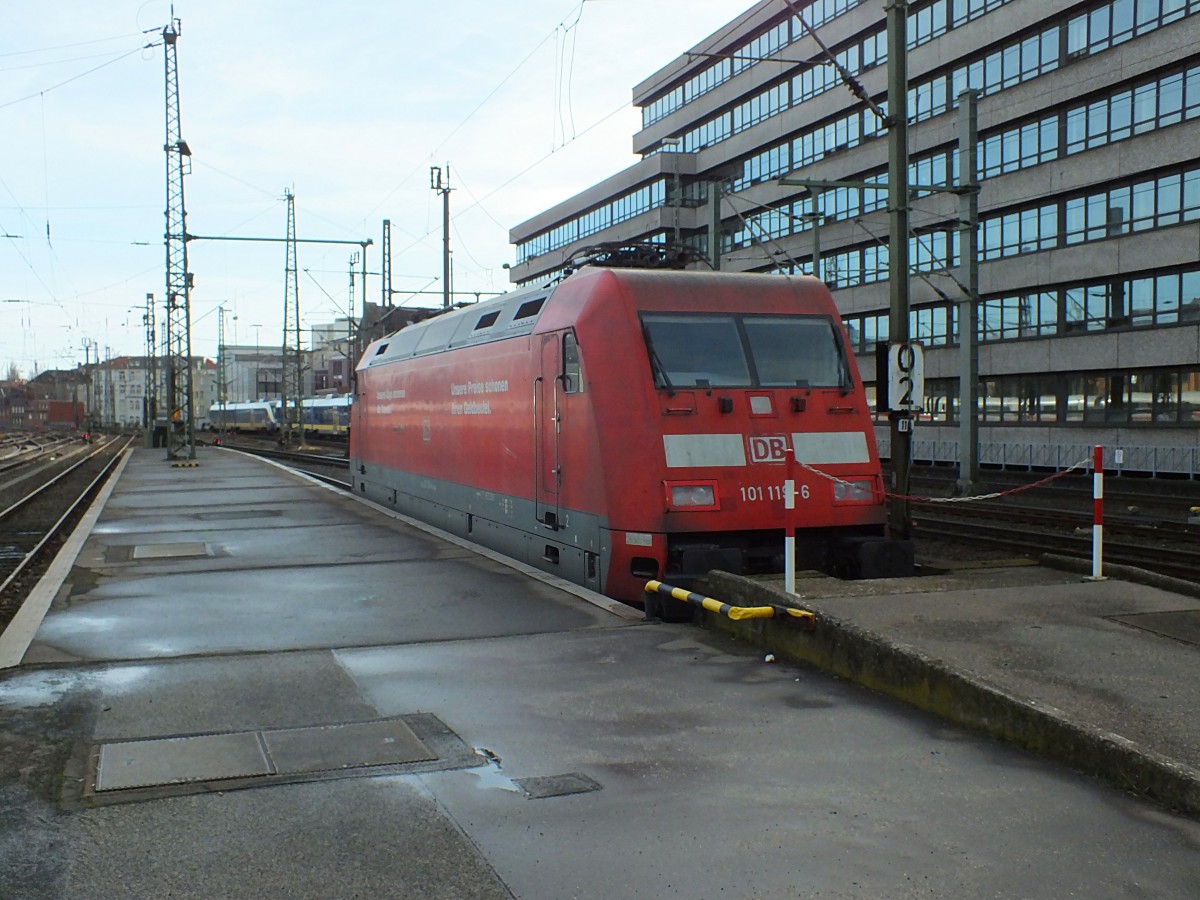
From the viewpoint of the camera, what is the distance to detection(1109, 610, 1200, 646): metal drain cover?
281 inches

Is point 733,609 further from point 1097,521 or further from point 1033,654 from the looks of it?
point 1097,521

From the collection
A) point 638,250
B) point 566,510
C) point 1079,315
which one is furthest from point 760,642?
point 1079,315

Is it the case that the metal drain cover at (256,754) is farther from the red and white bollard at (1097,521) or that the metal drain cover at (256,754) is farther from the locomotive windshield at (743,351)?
the red and white bollard at (1097,521)

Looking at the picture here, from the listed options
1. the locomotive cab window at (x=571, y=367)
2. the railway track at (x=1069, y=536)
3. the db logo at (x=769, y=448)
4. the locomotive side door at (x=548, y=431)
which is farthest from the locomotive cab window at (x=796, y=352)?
the railway track at (x=1069, y=536)

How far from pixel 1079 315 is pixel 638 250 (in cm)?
2986

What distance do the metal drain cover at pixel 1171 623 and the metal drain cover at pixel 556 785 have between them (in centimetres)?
399

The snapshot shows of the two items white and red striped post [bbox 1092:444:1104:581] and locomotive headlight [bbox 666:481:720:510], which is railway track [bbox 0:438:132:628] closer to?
locomotive headlight [bbox 666:481:720:510]

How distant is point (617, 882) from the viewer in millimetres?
4117

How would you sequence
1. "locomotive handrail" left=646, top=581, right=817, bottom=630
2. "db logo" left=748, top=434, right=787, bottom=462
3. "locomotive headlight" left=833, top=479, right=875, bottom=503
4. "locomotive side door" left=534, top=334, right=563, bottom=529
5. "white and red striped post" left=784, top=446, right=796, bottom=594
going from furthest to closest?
"locomotive side door" left=534, top=334, right=563, bottom=529 → "locomotive headlight" left=833, top=479, right=875, bottom=503 → "db logo" left=748, top=434, right=787, bottom=462 → "white and red striped post" left=784, top=446, right=796, bottom=594 → "locomotive handrail" left=646, top=581, right=817, bottom=630

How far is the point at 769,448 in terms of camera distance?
10.1 m

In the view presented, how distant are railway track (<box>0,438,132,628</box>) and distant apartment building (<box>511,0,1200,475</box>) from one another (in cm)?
1272

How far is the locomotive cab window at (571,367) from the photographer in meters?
10.5

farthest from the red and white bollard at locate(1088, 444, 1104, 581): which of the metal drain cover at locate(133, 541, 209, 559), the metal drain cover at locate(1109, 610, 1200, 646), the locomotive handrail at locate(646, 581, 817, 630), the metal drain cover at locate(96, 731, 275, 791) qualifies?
the metal drain cover at locate(133, 541, 209, 559)

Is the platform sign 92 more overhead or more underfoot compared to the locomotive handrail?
more overhead
